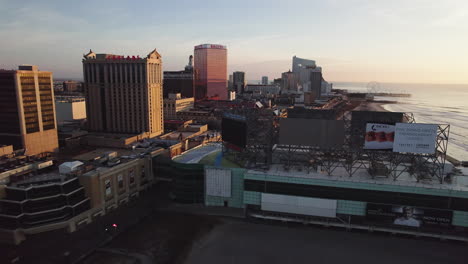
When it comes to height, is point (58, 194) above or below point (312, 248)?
above

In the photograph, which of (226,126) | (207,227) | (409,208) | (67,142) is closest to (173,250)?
(207,227)

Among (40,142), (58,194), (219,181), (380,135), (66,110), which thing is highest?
(380,135)

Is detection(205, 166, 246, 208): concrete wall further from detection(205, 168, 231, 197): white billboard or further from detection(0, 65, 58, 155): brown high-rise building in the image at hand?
detection(0, 65, 58, 155): brown high-rise building

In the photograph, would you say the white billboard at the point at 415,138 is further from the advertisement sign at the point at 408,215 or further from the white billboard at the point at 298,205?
the white billboard at the point at 298,205

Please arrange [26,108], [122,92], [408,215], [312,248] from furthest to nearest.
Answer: [122,92]
[26,108]
[408,215]
[312,248]

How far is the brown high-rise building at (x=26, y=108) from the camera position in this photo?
86.2m

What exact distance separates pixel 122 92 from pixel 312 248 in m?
101

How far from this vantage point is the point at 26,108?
291 feet

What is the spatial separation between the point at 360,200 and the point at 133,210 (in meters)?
43.9

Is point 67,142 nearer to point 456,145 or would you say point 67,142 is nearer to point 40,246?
point 40,246

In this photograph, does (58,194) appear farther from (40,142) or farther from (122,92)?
Result: (122,92)

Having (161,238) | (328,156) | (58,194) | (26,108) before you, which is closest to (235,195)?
(161,238)

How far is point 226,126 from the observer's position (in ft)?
222

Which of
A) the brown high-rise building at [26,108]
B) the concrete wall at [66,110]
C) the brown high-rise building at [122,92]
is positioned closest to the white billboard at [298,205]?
the brown high-rise building at [26,108]
